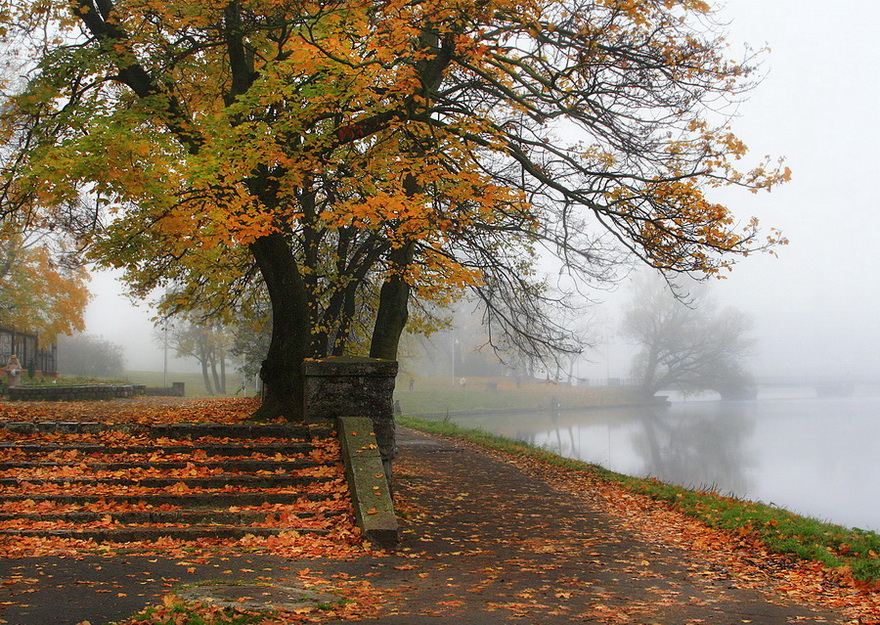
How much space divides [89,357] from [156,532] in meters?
50.7

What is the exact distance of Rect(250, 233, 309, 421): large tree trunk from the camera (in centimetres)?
1099

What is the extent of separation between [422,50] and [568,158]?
2.92 metres

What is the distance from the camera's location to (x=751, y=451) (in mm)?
24750

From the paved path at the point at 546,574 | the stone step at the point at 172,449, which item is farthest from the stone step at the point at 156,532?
the stone step at the point at 172,449

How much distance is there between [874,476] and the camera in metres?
19.7

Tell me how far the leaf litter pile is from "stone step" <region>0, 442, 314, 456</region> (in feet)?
0.04

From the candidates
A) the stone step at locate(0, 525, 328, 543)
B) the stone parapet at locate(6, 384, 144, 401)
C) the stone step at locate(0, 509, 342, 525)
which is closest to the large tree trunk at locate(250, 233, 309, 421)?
the stone step at locate(0, 509, 342, 525)

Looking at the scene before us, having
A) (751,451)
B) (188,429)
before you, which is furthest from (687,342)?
(188,429)

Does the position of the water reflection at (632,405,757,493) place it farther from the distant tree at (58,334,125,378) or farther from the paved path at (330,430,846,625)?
the distant tree at (58,334,125,378)

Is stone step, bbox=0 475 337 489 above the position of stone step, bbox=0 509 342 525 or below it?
above

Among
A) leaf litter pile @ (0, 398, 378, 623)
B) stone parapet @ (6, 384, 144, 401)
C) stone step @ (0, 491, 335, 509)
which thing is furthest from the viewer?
stone parapet @ (6, 384, 144, 401)

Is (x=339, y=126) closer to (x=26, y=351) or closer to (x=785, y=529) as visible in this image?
A: (x=785, y=529)

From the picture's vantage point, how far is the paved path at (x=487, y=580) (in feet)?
14.8

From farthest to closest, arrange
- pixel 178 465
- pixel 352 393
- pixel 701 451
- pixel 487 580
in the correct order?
pixel 701 451 < pixel 352 393 < pixel 178 465 < pixel 487 580
